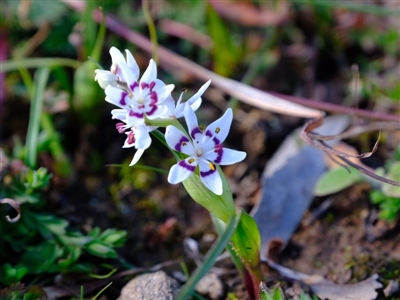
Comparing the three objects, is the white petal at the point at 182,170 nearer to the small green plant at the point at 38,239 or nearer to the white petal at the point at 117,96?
the white petal at the point at 117,96

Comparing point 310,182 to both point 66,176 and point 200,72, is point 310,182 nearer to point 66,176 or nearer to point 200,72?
point 200,72

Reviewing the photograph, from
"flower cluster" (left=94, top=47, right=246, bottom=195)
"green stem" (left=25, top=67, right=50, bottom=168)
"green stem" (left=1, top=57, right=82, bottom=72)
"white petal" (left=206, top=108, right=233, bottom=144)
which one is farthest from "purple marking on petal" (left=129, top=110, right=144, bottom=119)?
"green stem" (left=1, top=57, right=82, bottom=72)

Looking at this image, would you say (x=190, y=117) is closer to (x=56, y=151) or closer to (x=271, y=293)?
(x=271, y=293)

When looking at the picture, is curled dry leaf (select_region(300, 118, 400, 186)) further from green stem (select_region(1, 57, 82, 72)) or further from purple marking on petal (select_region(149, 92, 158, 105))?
green stem (select_region(1, 57, 82, 72))

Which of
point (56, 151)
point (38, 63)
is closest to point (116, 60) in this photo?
point (56, 151)

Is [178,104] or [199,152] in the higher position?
[178,104]

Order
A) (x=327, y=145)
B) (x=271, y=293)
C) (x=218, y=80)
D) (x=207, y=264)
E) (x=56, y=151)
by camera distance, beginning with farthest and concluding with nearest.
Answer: (x=218, y=80) → (x=56, y=151) → (x=327, y=145) → (x=271, y=293) → (x=207, y=264)
